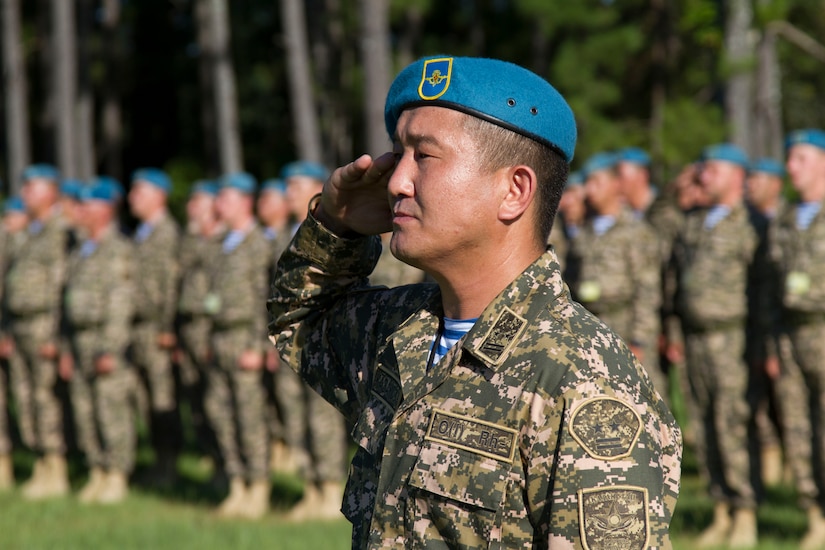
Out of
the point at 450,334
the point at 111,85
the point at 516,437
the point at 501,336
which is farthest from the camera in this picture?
the point at 111,85

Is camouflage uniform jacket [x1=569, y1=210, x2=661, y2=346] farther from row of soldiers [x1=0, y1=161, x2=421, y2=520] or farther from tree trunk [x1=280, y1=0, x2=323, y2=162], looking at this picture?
tree trunk [x1=280, y1=0, x2=323, y2=162]

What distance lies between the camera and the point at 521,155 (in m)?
2.08

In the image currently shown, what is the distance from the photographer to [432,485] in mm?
1957

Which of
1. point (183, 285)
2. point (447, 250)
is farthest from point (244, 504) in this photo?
point (447, 250)

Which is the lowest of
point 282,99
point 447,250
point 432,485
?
point 432,485

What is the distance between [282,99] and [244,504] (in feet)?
62.4

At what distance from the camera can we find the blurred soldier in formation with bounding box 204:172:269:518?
813 centimetres

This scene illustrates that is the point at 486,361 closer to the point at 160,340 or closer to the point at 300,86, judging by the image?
the point at 160,340

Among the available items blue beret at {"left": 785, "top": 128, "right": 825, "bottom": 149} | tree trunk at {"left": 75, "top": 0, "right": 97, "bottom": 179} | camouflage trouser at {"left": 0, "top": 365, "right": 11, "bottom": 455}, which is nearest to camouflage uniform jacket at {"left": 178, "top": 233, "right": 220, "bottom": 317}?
camouflage trouser at {"left": 0, "top": 365, "right": 11, "bottom": 455}

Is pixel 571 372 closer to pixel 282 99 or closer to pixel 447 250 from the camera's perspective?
pixel 447 250

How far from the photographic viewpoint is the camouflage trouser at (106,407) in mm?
8664

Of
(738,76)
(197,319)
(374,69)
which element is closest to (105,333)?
(197,319)

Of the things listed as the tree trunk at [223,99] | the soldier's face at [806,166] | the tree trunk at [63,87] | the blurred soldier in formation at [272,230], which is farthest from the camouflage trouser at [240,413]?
the tree trunk at [63,87]

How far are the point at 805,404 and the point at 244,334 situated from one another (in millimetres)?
3779
